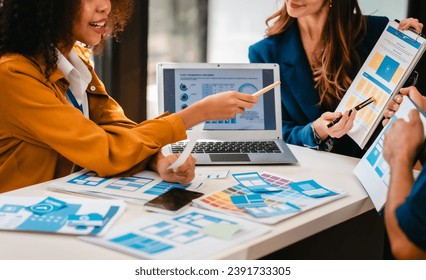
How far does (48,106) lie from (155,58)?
1.71 metres

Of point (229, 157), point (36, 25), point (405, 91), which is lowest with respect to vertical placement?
point (229, 157)

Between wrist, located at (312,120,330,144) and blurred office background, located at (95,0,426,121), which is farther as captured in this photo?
blurred office background, located at (95,0,426,121)

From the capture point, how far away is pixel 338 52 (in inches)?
92.7

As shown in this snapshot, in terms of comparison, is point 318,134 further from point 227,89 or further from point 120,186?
point 120,186

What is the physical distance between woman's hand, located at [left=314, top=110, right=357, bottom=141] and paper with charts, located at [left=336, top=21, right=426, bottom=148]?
0.10ft

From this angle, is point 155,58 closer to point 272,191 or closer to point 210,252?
point 272,191

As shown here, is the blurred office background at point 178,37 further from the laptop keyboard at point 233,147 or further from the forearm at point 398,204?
the forearm at point 398,204

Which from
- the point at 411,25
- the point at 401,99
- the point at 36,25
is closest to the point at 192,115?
the point at 36,25

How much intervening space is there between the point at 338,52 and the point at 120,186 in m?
1.10

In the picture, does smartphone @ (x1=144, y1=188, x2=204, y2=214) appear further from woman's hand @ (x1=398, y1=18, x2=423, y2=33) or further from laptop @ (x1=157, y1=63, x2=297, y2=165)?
woman's hand @ (x1=398, y1=18, x2=423, y2=33)

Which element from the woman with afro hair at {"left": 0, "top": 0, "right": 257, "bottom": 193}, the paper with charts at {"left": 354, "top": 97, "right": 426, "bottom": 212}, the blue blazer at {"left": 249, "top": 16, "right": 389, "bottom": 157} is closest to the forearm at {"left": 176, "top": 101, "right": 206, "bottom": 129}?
the woman with afro hair at {"left": 0, "top": 0, "right": 257, "bottom": 193}

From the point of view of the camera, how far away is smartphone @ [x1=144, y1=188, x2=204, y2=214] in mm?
1454

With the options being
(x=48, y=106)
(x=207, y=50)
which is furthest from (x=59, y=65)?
(x=207, y=50)

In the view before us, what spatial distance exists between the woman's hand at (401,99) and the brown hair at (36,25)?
3.16 feet
